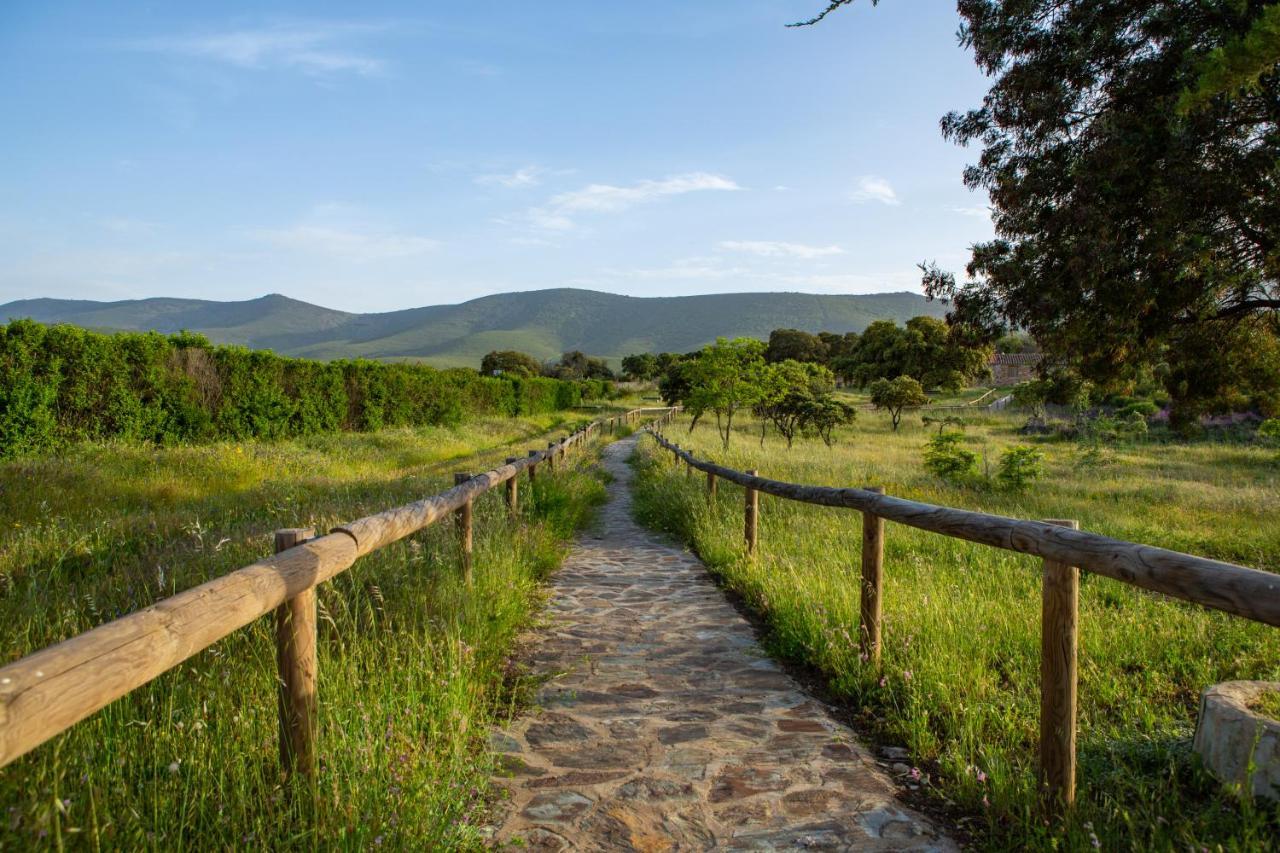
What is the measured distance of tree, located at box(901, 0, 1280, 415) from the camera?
927cm

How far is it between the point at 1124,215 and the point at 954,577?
22.5 ft

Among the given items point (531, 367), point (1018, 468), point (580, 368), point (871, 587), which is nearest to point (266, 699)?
point (871, 587)

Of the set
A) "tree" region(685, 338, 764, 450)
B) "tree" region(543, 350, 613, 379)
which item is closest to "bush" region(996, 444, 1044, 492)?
"tree" region(685, 338, 764, 450)

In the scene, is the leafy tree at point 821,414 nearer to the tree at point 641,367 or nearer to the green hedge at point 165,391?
the green hedge at point 165,391

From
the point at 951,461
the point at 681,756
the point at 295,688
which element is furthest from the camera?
the point at 951,461

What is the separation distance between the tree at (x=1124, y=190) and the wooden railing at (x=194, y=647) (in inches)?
376

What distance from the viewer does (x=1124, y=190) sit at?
→ 32.9 ft

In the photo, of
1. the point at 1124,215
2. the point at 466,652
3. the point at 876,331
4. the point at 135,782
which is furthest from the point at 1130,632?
the point at 876,331

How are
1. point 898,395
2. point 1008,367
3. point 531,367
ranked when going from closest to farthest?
1. point 898,395
2. point 1008,367
3. point 531,367

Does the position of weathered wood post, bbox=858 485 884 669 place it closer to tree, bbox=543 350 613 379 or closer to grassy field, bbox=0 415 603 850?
grassy field, bbox=0 415 603 850

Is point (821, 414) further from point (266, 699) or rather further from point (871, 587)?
point (266, 699)

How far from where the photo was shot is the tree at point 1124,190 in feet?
30.4

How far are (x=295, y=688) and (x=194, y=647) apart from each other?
34.4 inches


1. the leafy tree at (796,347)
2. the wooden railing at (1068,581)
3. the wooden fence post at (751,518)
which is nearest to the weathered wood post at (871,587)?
the wooden railing at (1068,581)
